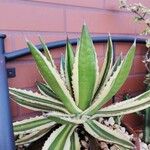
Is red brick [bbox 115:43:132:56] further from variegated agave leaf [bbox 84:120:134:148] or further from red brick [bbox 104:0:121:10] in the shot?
variegated agave leaf [bbox 84:120:134:148]

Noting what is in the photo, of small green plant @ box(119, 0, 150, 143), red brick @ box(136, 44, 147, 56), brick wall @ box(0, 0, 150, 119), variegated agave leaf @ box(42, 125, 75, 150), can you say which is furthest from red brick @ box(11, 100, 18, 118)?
red brick @ box(136, 44, 147, 56)

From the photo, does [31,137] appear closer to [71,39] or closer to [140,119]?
[71,39]

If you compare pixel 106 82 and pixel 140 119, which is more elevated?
pixel 106 82

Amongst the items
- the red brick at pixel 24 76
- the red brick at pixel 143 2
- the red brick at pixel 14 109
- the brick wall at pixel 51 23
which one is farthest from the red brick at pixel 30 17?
the red brick at pixel 143 2

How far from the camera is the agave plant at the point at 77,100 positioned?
2.56 ft

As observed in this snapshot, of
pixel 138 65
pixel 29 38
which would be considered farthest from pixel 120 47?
pixel 29 38

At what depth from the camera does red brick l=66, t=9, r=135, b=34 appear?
1.11m

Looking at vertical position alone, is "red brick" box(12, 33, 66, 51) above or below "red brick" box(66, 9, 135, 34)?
below

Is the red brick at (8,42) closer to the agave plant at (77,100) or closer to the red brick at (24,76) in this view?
the red brick at (24,76)

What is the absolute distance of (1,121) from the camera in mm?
736

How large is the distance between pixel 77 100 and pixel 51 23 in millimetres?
352

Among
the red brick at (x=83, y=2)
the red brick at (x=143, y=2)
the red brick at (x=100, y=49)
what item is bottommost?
the red brick at (x=100, y=49)

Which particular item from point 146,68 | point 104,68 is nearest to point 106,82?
point 104,68

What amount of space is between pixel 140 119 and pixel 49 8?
0.63m
